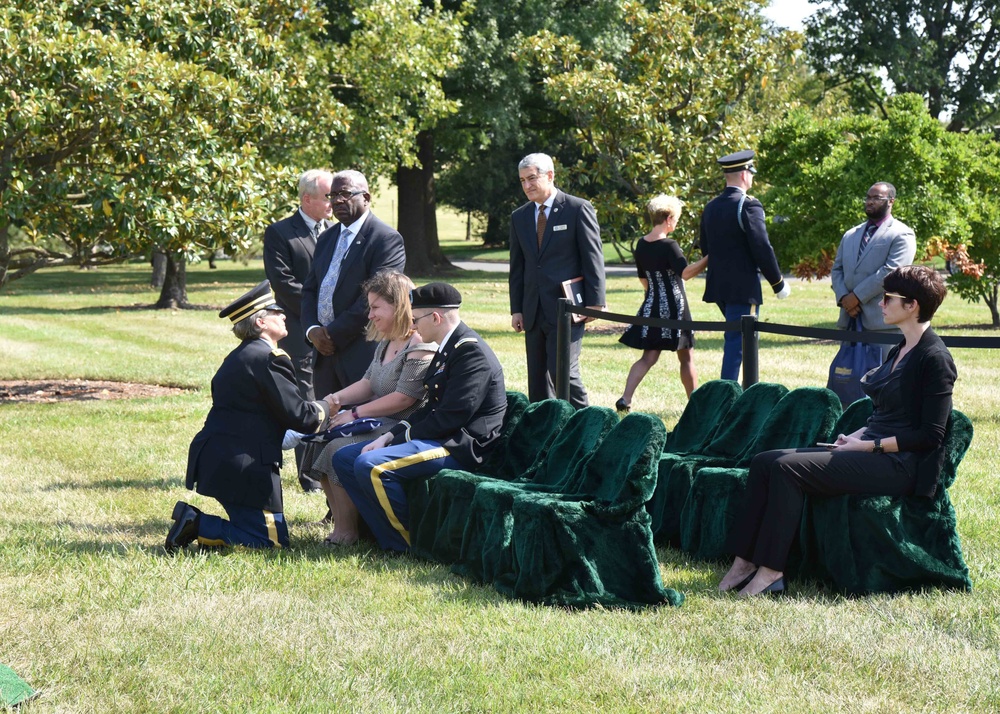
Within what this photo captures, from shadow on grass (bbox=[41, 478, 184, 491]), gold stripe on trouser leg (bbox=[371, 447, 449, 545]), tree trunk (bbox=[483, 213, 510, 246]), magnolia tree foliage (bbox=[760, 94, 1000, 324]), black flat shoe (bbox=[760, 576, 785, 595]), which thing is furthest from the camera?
tree trunk (bbox=[483, 213, 510, 246])

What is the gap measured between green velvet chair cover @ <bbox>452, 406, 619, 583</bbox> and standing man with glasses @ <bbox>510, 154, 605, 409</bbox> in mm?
2369

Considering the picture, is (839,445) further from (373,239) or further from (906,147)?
(906,147)

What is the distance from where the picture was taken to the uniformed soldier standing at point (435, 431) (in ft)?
19.5

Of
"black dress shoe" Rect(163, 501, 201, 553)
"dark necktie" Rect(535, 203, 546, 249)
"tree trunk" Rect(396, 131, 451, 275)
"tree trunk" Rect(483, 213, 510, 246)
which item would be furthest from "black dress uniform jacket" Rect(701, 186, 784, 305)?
"tree trunk" Rect(483, 213, 510, 246)

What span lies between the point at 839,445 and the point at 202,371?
10.3 meters

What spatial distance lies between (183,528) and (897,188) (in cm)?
1294

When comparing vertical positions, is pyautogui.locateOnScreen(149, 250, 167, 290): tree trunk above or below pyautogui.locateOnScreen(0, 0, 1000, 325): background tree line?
below

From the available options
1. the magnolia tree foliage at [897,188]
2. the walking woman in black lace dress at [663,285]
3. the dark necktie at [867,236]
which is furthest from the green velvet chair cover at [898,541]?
the magnolia tree foliage at [897,188]

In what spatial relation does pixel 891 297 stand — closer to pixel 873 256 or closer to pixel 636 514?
pixel 636 514

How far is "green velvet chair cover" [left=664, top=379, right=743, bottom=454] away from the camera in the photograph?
6445 millimetres

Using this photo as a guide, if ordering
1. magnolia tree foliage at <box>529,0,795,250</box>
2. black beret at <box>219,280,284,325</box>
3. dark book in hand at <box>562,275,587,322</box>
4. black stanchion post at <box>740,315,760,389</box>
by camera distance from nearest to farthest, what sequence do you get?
black beret at <box>219,280,284,325</box> → black stanchion post at <box>740,315,760,389</box> → dark book in hand at <box>562,275,587,322</box> → magnolia tree foliage at <box>529,0,795,250</box>

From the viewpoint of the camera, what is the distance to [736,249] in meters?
9.25

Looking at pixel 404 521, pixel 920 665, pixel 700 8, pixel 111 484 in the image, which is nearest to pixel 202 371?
pixel 111 484

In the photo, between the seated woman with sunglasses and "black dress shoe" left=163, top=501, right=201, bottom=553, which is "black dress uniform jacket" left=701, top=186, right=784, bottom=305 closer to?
the seated woman with sunglasses
